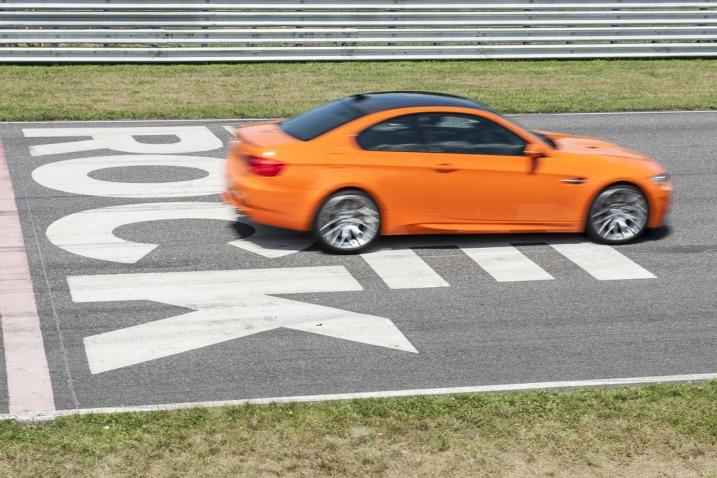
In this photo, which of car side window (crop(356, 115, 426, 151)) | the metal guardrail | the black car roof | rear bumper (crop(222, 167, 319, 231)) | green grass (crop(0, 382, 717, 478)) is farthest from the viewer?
the metal guardrail

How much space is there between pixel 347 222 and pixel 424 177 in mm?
911

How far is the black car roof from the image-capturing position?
1164 cm

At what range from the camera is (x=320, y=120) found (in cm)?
1172

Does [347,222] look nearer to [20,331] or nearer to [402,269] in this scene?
[402,269]

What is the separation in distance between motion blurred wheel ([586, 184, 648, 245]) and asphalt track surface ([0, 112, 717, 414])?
18 cm

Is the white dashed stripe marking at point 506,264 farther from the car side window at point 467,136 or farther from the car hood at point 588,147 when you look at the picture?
the car hood at point 588,147

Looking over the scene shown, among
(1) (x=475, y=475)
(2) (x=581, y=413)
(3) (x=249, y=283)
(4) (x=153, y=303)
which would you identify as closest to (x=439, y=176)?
(3) (x=249, y=283)

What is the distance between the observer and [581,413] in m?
7.73

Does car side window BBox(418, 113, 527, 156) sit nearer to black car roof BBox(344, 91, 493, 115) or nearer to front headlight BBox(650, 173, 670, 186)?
black car roof BBox(344, 91, 493, 115)

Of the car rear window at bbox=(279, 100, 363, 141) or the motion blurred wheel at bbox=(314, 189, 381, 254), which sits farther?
the car rear window at bbox=(279, 100, 363, 141)

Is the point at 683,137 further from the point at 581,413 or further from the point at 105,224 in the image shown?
the point at 581,413

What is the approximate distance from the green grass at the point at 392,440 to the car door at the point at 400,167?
3763 mm

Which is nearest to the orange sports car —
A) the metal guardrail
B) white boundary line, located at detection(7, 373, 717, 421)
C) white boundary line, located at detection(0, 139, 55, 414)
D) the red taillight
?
the red taillight

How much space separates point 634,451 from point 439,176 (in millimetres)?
4753
